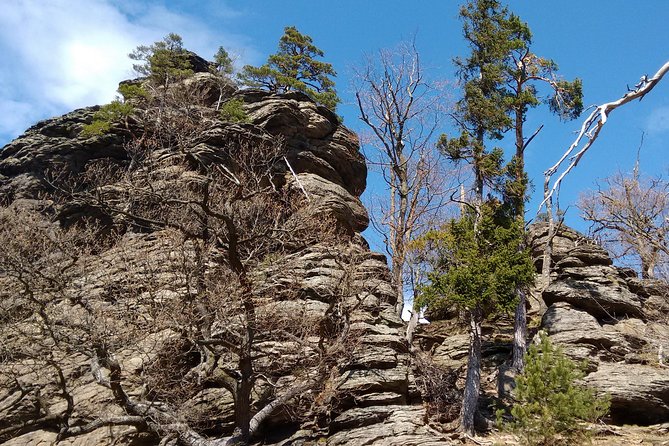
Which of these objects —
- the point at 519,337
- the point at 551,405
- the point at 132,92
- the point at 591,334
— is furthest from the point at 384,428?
the point at 132,92

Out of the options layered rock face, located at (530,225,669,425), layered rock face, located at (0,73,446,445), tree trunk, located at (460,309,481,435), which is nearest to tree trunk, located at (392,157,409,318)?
layered rock face, located at (0,73,446,445)

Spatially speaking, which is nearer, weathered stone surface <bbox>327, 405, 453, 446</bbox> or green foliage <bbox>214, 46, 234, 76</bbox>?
weathered stone surface <bbox>327, 405, 453, 446</bbox>

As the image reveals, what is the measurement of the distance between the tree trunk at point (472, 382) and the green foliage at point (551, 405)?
3.46 meters

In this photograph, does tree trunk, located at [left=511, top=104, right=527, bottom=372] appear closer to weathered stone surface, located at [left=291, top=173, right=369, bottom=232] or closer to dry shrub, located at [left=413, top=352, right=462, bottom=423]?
dry shrub, located at [left=413, top=352, right=462, bottom=423]

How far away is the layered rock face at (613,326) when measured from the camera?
15.5m

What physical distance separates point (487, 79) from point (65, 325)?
19.2m

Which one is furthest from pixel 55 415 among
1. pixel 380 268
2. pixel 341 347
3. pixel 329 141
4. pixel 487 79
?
pixel 487 79

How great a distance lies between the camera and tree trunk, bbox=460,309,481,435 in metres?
15.3

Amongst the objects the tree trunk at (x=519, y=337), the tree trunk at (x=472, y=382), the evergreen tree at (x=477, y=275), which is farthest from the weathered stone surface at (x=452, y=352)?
the tree trunk at (x=472, y=382)

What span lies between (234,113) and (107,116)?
728 centimetres

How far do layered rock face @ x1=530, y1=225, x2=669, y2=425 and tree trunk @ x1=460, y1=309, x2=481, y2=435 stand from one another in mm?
3313

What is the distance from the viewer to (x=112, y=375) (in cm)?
1340

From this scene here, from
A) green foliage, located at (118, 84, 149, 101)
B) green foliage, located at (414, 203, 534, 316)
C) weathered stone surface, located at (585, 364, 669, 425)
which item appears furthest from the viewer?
green foliage, located at (118, 84, 149, 101)

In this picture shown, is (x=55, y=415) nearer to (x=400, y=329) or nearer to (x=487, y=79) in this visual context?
(x=400, y=329)
